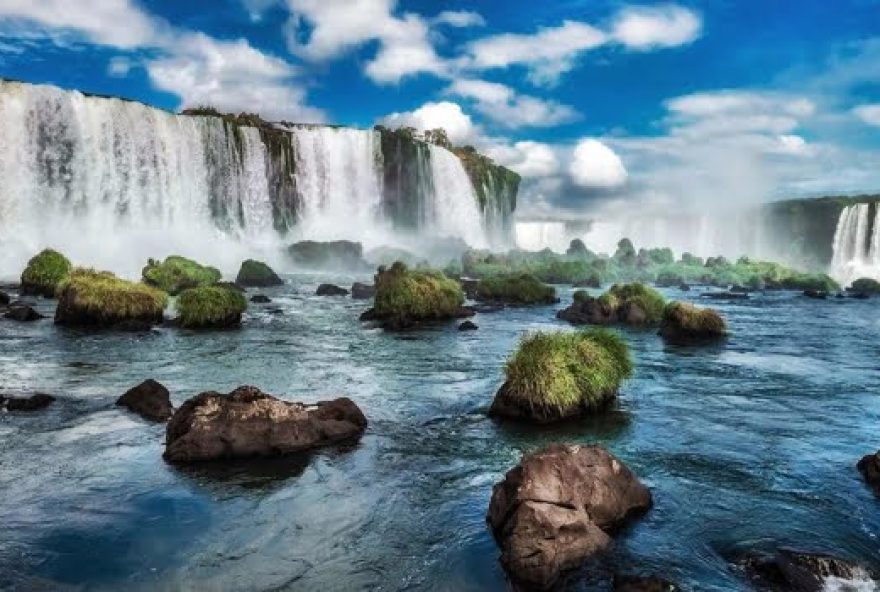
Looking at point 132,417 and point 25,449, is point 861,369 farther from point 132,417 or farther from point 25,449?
point 25,449

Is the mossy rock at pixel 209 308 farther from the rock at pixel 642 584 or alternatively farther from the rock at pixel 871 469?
the rock at pixel 642 584

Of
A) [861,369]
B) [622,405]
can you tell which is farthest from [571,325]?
[622,405]

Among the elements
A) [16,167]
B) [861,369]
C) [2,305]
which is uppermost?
[16,167]

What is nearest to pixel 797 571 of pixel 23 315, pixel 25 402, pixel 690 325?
pixel 25 402

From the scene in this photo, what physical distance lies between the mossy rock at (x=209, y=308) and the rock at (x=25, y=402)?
45.3ft

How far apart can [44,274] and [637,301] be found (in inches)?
1307

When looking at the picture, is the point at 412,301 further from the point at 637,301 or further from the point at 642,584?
the point at 642,584

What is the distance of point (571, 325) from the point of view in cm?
3575

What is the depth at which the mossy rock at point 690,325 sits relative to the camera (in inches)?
1247

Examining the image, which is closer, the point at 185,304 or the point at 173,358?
the point at 173,358

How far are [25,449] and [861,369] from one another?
25317 millimetres

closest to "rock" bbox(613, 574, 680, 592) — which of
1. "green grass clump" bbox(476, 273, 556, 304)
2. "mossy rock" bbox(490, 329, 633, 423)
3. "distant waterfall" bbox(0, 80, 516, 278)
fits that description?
"mossy rock" bbox(490, 329, 633, 423)

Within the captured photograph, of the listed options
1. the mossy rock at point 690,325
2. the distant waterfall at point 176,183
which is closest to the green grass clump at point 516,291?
the mossy rock at point 690,325

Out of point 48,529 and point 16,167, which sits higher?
point 16,167
